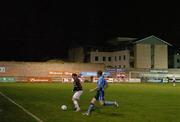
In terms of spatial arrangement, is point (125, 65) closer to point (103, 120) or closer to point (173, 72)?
point (173, 72)

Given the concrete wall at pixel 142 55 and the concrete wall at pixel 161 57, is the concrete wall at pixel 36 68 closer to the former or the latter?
the concrete wall at pixel 142 55

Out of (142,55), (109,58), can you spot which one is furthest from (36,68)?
(109,58)

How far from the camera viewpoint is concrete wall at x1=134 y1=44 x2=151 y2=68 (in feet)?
384

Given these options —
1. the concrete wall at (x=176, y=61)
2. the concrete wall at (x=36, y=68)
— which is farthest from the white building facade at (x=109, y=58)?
the concrete wall at (x=36, y=68)

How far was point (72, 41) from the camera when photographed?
415ft

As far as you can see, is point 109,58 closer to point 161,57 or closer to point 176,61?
point 161,57

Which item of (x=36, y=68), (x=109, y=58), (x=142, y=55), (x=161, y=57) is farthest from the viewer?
(x=109, y=58)

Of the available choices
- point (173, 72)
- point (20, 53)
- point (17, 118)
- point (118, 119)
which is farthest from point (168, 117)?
point (20, 53)

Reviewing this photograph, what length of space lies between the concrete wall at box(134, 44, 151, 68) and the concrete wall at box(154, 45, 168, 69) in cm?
198

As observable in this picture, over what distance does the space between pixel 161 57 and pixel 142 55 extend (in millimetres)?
5516

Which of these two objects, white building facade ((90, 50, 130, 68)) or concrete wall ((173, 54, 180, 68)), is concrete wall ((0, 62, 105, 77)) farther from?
concrete wall ((173, 54, 180, 68))

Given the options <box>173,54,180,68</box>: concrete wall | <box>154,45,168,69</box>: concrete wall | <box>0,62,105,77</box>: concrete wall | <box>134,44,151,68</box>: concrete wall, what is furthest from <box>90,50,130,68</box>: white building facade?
<box>0,62,105,77</box>: concrete wall

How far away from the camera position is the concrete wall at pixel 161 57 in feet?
390

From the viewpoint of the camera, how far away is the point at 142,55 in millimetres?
117875
